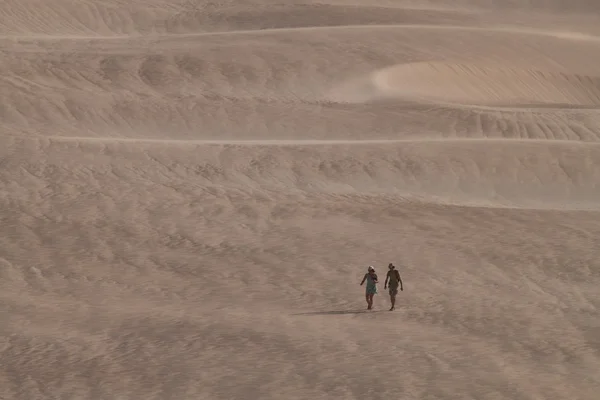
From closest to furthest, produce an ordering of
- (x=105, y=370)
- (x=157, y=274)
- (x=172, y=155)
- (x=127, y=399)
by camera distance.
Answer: (x=127, y=399) → (x=105, y=370) → (x=157, y=274) → (x=172, y=155)

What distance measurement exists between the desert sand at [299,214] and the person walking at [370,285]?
143mm

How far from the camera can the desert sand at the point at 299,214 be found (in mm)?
12492

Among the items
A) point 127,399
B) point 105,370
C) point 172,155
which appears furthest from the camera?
point 172,155

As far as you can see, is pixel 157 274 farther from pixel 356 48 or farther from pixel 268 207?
pixel 356 48

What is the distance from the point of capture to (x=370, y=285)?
14172 millimetres

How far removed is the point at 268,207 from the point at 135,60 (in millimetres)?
10364

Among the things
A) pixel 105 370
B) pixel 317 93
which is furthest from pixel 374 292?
pixel 317 93

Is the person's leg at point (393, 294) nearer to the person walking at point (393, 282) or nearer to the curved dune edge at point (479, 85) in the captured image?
the person walking at point (393, 282)

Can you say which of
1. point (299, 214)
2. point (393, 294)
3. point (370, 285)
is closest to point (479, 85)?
point (299, 214)

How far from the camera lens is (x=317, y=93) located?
26812 millimetres

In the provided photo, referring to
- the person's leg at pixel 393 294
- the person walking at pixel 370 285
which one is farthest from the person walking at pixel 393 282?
the person walking at pixel 370 285

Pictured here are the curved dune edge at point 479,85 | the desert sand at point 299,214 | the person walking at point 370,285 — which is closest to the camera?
the desert sand at point 299,214

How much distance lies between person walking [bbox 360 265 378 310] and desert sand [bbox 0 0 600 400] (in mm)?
143

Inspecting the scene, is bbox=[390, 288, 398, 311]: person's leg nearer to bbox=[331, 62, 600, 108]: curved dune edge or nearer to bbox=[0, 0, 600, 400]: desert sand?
bbox=[0, 0, 600, 400]: desert sand
